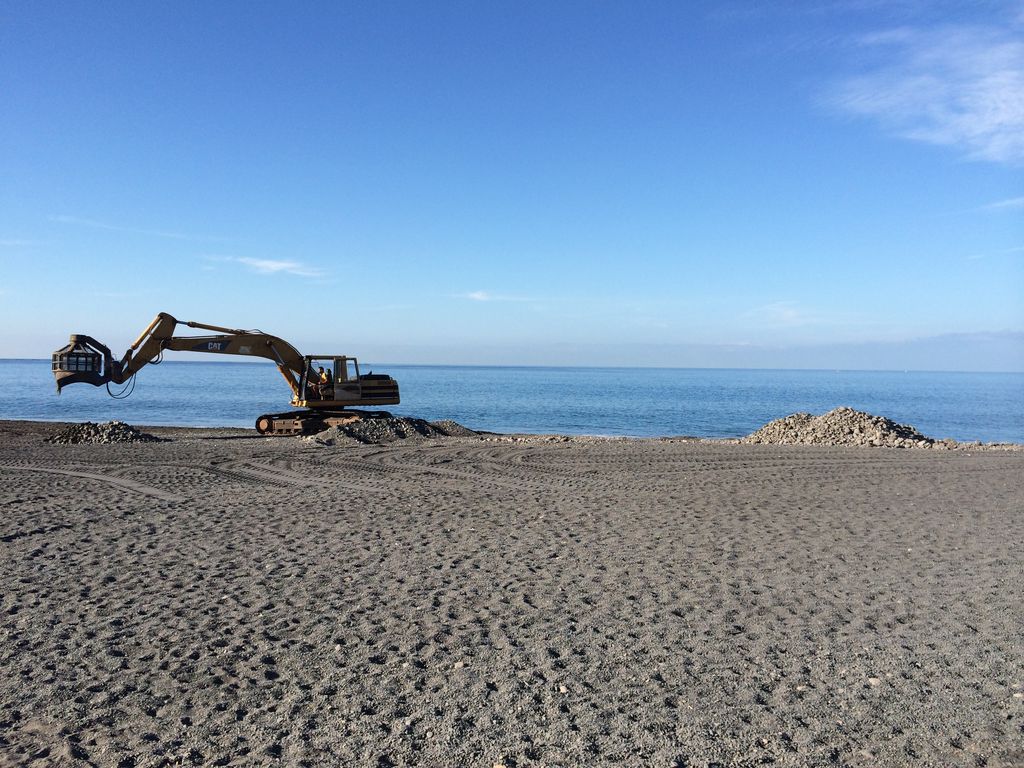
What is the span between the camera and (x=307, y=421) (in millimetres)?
25031

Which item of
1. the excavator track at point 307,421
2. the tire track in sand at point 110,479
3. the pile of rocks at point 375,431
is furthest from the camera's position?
the excavator track at point 307,421

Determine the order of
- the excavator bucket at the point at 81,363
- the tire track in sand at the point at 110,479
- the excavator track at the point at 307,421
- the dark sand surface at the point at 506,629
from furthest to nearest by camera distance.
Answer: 1. the excavator track at the point at 307,421
2. the excavator bucket at the point at 81,363
3. the tire track in sand at the point at 110,479
4. the dark sand surface at the point at 506,629

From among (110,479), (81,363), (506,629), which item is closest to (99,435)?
(81,363)

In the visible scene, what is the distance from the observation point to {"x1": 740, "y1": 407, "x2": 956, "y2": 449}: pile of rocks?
79.8ft

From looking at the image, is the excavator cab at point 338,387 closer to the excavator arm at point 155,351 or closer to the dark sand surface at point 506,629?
the excavator arm at point 155,351

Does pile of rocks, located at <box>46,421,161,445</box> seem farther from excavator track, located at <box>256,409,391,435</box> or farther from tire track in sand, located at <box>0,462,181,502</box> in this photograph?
tire track in sand, located at <box>0,462,181,502</box>

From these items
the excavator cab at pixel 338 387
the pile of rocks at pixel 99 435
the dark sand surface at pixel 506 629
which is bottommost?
the dark sand surface at pixel 506 629

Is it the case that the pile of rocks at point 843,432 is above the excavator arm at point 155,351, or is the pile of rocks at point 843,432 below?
below

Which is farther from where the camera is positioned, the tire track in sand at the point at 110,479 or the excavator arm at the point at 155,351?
the excavator arm at the point at 155,351

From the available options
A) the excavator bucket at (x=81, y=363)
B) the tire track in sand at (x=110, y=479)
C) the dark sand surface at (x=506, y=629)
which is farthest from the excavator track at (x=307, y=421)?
the dark sand surface at (x=506, y=629)

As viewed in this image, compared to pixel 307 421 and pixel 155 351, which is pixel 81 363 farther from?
pixel 307 421

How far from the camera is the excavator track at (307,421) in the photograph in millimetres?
24969

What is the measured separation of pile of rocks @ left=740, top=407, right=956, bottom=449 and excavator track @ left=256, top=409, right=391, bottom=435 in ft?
43.9

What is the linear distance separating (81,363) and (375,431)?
8292 mm
